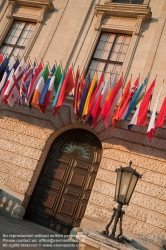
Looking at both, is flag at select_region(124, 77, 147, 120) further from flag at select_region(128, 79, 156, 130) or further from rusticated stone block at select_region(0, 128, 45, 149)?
rusticated stone block at select_region(0, 128, 45, 149)

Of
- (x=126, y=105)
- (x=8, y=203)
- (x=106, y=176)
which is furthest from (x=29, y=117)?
(x=126, y=105)

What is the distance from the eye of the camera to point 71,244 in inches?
259

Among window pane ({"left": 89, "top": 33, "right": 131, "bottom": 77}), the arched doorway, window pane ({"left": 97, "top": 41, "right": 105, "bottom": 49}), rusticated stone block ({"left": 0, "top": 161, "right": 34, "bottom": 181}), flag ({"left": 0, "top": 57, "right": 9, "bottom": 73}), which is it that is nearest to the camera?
the arched doorway

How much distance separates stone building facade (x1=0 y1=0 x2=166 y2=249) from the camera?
7.80m

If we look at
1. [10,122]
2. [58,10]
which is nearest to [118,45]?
[58,10]

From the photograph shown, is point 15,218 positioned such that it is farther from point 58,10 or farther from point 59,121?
point 58,10

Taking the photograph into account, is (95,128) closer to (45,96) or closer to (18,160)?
(45,96)

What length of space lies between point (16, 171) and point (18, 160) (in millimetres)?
432

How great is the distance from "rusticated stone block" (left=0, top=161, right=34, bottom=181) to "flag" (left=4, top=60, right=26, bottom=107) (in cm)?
239

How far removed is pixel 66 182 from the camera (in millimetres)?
9148

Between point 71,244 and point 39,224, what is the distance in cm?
258

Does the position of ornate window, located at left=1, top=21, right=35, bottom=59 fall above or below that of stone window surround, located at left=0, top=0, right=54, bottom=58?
below

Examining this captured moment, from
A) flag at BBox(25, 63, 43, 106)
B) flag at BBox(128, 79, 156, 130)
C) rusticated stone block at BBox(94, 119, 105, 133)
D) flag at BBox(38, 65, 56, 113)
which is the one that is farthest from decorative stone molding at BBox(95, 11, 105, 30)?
flag at BBox(128, 79, 156, 130)

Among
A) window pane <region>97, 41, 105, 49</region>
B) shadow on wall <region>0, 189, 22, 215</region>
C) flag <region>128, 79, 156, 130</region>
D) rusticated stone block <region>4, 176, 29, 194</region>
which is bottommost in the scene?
shadow on wall <region>0, 189, 22, 215</region>
